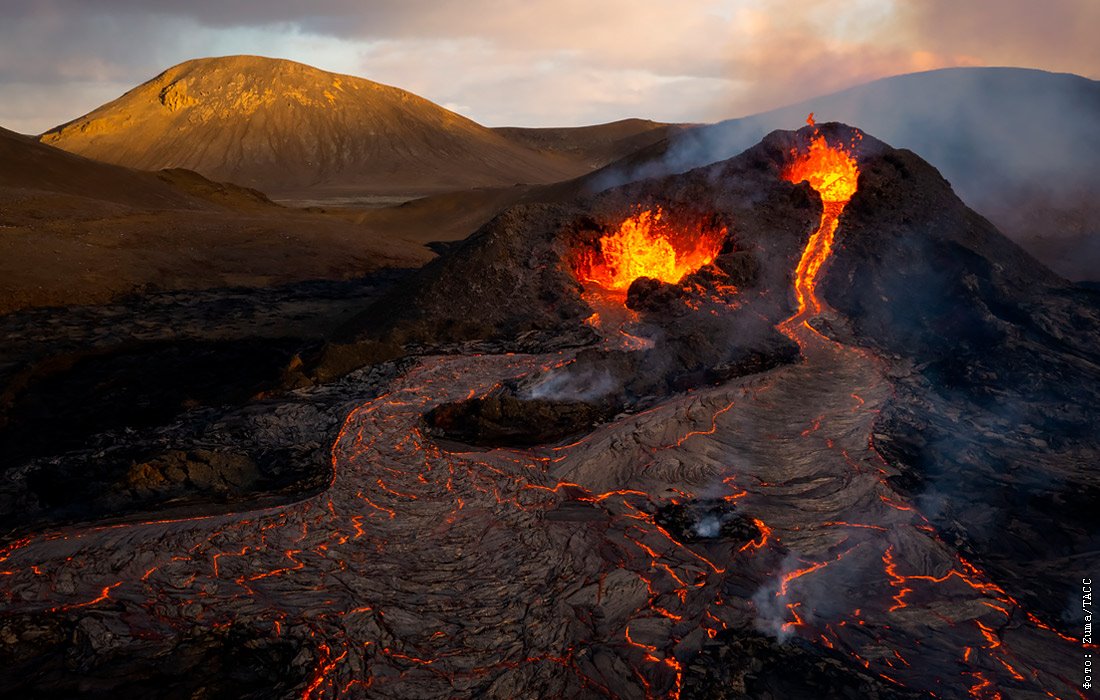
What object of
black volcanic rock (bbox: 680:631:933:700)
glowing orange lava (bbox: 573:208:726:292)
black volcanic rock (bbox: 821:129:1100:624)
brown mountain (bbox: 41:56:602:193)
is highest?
brown mountain (bbox: 41:56:602:193)

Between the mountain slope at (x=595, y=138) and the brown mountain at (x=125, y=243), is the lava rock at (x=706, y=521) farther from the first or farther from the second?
the mountain slope at (x=595, y=138)

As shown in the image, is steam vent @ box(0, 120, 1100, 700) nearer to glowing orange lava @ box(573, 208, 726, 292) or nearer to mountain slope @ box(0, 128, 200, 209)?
glowing orange lava @ box(573, 208, 726, 292)

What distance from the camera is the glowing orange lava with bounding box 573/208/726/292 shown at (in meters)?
19.0

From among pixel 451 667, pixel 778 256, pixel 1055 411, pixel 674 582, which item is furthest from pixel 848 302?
pixel 451 667

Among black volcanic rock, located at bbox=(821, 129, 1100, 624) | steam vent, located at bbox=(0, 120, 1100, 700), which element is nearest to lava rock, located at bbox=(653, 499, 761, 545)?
steam vent, located at bbox=(0, 120, 1100, 700)

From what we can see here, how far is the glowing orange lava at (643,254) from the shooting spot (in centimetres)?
1895

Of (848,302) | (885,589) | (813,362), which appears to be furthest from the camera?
(848,302)

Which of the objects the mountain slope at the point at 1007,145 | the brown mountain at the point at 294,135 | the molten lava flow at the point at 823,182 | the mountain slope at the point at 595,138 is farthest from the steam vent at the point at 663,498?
the mountain slope at the point at 595,138

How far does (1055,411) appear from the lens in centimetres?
1209

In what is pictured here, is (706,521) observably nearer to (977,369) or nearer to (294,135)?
(977,369)

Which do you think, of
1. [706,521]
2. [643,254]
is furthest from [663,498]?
[643,254]

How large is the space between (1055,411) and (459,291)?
41.7ft

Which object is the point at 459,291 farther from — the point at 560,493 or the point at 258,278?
the point at 258,278

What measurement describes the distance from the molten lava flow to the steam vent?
15 cm
